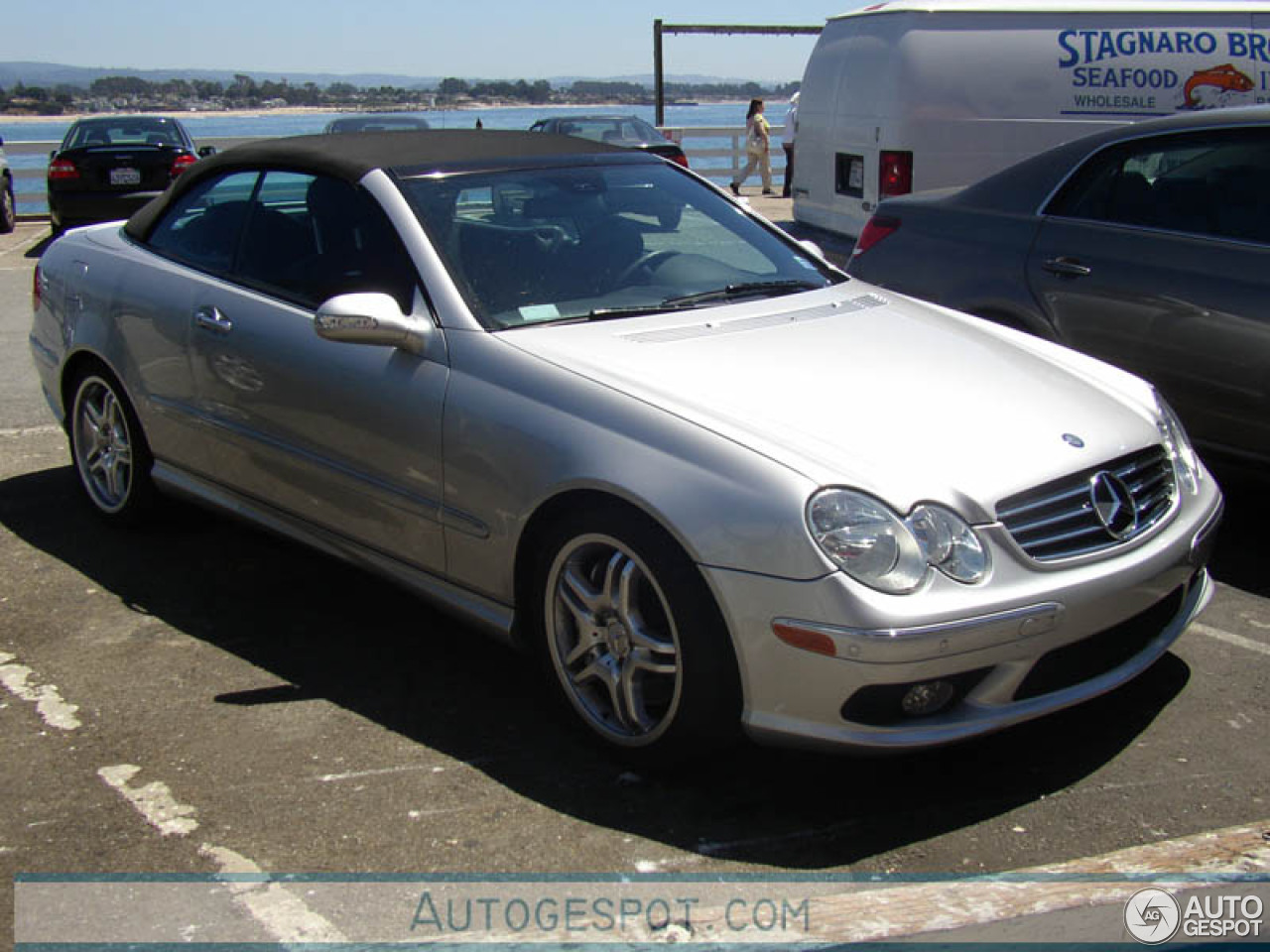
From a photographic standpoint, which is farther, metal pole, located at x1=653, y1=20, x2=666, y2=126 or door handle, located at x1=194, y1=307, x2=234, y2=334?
metal pole, located at x1=653, y1=20, x2=666, y2=126

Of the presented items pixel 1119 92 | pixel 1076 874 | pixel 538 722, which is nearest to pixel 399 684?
pixel 538 722

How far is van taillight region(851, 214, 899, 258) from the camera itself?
644 centimetres

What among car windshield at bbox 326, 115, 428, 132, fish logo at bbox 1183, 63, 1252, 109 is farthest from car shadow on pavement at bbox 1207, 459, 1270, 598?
car windshield at bbox 326, 115, 428, 132

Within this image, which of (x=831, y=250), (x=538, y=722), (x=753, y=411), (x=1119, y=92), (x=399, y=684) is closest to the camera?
(x=753, y=411)

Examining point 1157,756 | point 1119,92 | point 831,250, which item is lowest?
point 1157,756

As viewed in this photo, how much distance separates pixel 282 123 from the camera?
46000 millimetres

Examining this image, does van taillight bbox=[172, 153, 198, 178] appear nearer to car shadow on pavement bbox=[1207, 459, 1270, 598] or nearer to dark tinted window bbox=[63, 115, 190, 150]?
dark tinted window bbox=[63, 115, 190, 150]

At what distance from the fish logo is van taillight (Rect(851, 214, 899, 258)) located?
405cm

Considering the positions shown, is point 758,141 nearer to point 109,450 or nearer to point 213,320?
point 109,450

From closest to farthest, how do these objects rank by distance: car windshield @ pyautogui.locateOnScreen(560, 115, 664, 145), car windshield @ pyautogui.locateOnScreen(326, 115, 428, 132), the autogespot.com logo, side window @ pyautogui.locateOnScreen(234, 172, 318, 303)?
1. the autogespot.com logo
2. side window @ pyautogui.locateOnScreen(234, 172, 318, 303)
3. car windshield @ pyautogui.locateOnScreen(326, 115, 428, 132)
4. car windshield @ pyautogui.locateOnScreen(560, 115, 664, 145)

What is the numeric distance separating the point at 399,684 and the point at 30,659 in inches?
46.8

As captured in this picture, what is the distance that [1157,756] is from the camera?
11.9 ft

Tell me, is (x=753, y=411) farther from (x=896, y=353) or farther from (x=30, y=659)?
(x=30, y=659)

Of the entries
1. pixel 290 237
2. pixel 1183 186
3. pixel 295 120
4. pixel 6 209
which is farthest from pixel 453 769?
pixel 295 120
